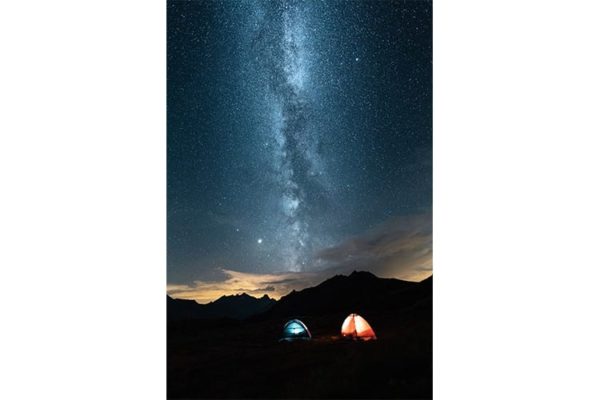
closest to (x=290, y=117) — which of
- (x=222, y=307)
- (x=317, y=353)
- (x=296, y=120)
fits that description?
(x=296, y=120)

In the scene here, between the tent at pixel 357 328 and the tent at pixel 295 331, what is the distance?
0.45 metres

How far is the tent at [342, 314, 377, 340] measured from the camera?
6.81m

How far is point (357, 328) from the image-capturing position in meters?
6.87

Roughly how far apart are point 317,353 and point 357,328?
0.57 metres

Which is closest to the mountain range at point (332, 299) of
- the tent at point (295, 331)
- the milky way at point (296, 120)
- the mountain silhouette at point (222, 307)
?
the mountain silhouette at point (222, 307)

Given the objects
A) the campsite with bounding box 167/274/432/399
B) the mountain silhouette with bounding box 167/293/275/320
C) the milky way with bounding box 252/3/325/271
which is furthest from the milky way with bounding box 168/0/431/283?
Result: the campsite with bounding box 167/274/432/399

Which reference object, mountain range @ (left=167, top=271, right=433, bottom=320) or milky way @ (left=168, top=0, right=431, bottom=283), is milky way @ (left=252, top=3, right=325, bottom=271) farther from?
mountain range @ (left=167, top=271, right=433, bottom=320)

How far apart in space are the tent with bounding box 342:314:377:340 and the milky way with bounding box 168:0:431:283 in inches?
30.9

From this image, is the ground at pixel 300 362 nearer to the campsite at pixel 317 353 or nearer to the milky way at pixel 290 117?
the campsite at pixel 317 353

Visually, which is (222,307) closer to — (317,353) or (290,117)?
(317,353)
